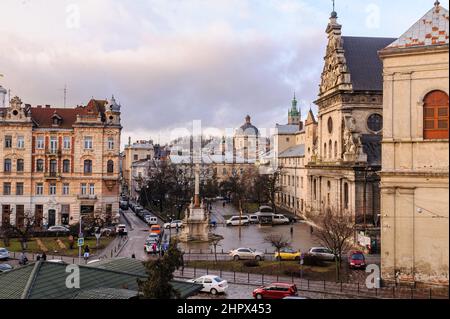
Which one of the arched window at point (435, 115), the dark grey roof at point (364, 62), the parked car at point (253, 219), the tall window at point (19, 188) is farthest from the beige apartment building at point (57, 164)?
the arched window at point (435, 115)

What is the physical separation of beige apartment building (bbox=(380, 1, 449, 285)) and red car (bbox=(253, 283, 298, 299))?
5.02 metres

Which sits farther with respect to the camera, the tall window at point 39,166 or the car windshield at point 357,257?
the tall window at point 39,166

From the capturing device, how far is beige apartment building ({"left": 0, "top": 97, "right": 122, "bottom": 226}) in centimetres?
5581

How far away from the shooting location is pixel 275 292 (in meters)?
25.9

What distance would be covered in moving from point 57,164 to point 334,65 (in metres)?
33.4

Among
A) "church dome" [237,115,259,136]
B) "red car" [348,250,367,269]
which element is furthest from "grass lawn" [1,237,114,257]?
"church dome" [237,115,259,136]

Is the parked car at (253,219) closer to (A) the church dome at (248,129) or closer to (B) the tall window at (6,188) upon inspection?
(B) the tall window at (6,188)

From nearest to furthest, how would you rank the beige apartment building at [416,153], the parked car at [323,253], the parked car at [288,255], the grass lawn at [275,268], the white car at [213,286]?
the beige apartment building at [416,153], the white car at [213,286], the grass lawn at [275,268], the parked car at [323,253], the parked car at [288,255]

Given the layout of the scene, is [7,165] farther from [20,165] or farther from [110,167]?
[110,167]

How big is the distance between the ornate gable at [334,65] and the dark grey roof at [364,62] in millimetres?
935

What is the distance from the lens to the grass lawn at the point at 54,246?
41312mm
